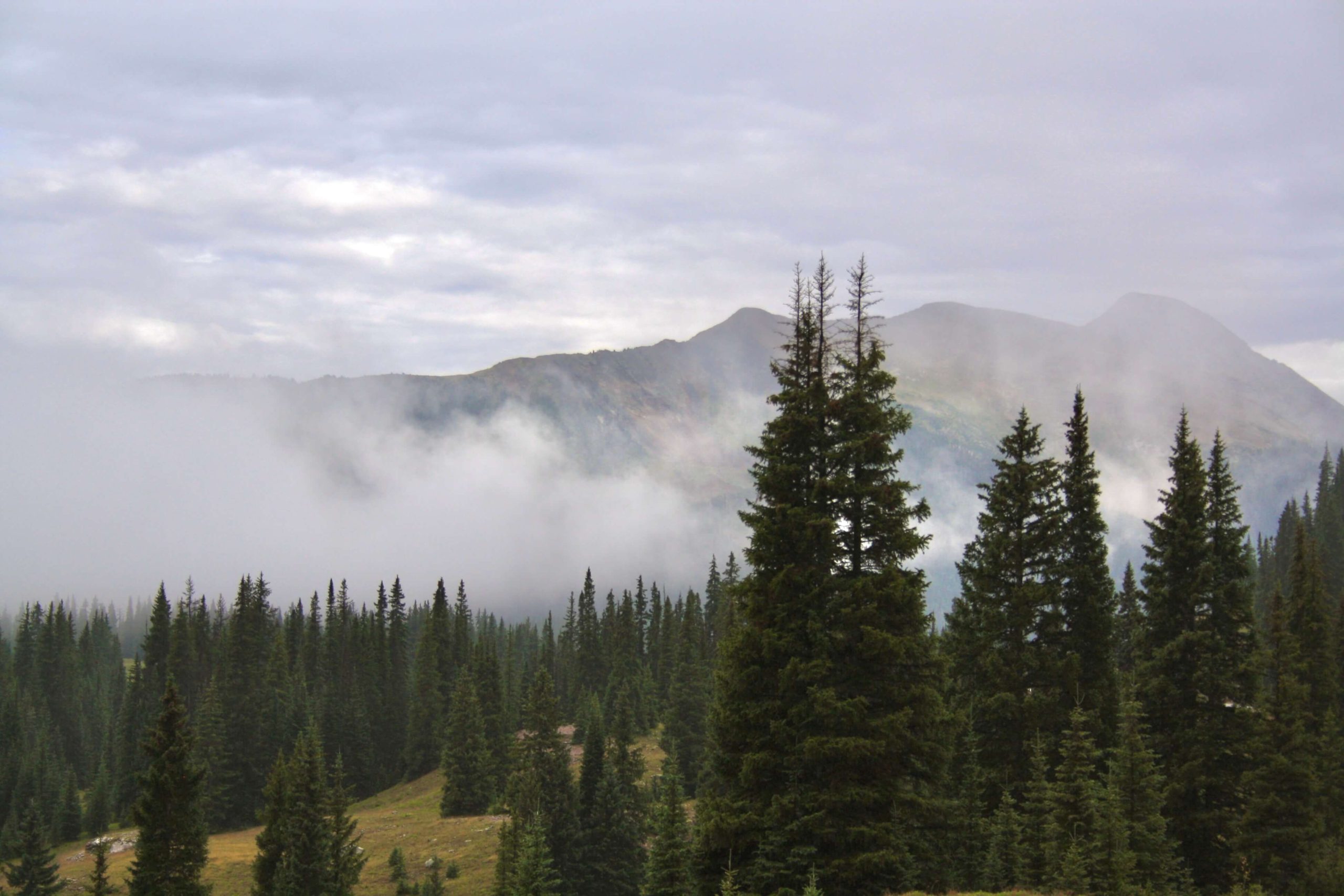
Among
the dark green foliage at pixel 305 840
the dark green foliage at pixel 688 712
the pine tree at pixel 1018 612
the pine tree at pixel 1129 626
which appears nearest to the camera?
the pine tree at pixel 1018 612

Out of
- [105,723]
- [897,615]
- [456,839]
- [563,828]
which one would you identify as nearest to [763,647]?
[897,615]

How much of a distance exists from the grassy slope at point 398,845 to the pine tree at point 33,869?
7.27 meters

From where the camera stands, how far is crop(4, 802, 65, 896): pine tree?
68312 mm

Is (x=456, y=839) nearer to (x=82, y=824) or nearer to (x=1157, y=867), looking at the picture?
(x=82, y=824)

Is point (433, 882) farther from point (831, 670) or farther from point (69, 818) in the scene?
point (69, 818)

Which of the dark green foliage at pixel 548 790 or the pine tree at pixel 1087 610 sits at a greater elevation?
the pine tree at pixel 1087 610

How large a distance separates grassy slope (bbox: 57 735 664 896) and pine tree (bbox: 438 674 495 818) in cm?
231

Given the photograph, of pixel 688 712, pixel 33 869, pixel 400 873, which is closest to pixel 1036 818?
pixel 400 873

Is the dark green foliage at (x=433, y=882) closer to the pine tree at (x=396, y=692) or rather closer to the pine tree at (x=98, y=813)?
the pine tree at (x=98, y=813)

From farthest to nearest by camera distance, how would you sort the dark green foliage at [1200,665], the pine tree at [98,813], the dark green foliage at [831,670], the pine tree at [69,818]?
the pine tree at [98,813], the pine tree at [69,818], the dark green foliage at [1200,665], the dark green foliage at [831,670]

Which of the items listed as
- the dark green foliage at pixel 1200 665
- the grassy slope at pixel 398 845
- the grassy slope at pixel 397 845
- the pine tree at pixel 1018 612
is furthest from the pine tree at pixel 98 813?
the dark green foliage at pixel 1200 665

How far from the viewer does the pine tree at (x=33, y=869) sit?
2689 inches

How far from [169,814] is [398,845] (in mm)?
48131

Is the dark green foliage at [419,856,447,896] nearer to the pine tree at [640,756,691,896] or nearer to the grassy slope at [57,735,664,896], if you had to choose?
the grassy slope at [57,735,664,896]
